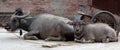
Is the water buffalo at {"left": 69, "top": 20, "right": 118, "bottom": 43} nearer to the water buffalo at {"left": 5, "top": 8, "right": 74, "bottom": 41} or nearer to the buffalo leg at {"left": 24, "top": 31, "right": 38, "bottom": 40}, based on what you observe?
the water buffalo at {"left": 5, "top": 8, "right": 74, "bottom": 41}

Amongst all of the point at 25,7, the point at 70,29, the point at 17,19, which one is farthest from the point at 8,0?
the point at 70,29

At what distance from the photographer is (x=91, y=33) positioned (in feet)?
32.2

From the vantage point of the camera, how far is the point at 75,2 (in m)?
17.5

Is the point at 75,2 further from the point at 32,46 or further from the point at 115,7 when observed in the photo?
the point at 32,46

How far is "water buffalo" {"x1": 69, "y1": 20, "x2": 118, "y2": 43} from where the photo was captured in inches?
384

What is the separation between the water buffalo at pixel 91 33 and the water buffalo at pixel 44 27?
0.42m

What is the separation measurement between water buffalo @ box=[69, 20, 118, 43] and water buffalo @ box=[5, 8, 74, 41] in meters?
0.42

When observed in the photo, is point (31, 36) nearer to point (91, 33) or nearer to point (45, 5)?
point (91, 33)

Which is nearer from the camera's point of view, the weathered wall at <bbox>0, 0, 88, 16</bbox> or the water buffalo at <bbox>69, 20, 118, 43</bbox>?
the water buffalo at <bbox>69, 20, 118, 43</bbox>

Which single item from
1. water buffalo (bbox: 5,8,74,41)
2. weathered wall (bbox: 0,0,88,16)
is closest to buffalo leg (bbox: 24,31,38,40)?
water buffalo (bbox: 5,8,74,41)

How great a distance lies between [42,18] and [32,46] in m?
1.87

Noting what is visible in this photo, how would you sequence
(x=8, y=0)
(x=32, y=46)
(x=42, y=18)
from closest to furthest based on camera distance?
(x=32, y=46) → (x=42, y=18) → (x=8, y=0)

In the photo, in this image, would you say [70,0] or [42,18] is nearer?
[42,18]

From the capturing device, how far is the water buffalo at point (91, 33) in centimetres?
976
